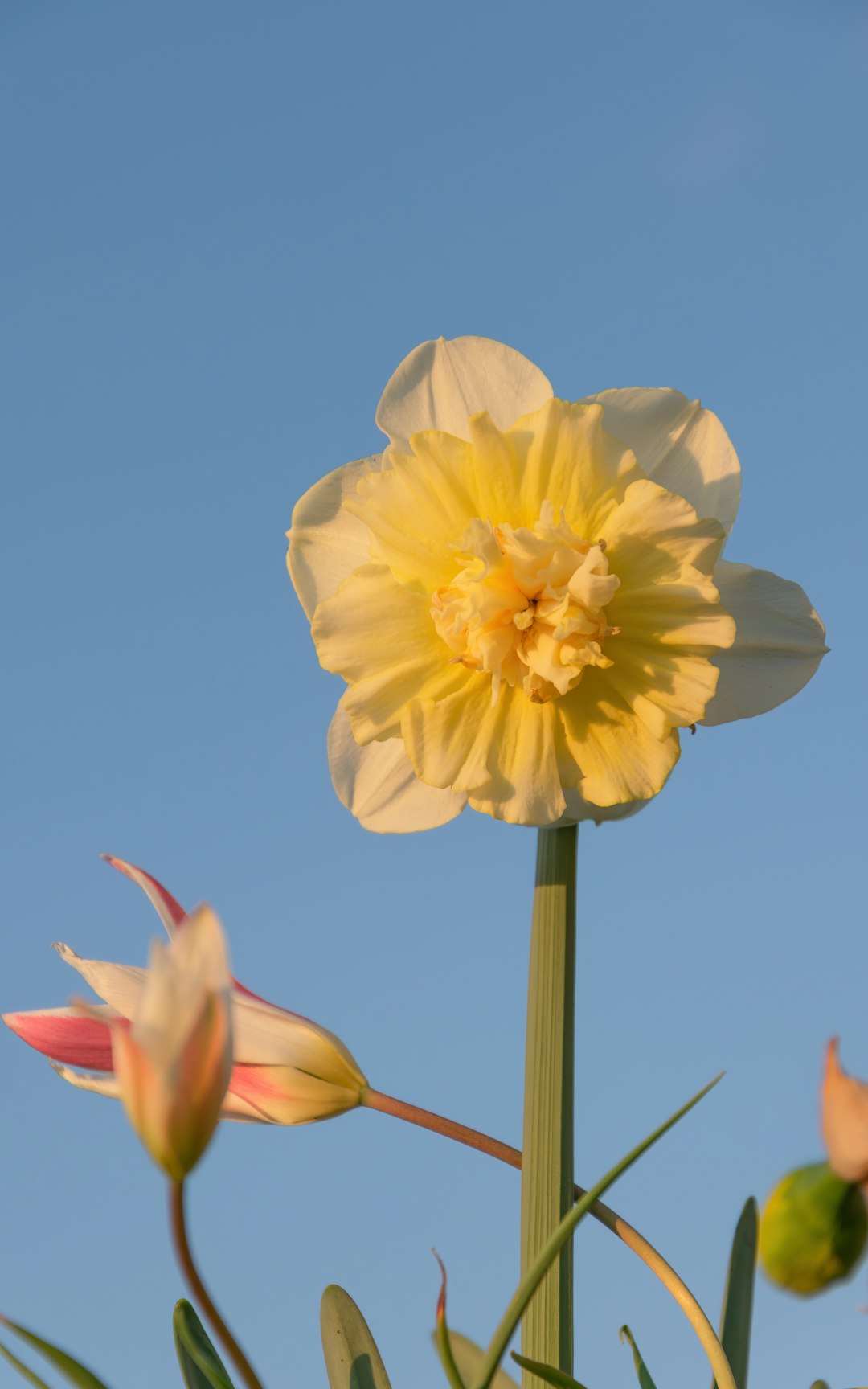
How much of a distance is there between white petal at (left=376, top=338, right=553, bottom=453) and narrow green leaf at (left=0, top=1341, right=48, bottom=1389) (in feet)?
2.73

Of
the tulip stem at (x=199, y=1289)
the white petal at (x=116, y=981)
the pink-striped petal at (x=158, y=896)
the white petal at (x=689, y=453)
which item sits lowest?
the tulip stem at (x=199, y=1289)

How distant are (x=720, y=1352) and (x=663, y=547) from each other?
65 cm

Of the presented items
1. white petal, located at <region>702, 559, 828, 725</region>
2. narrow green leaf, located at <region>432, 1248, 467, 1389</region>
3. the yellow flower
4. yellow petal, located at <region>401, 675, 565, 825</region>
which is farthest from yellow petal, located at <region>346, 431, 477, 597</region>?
narrow green leaf, located at <region>432, 1248, 467, 1389</region>

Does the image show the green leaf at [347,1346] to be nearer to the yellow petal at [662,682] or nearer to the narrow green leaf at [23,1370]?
the narrow green leaf at [23,1370]

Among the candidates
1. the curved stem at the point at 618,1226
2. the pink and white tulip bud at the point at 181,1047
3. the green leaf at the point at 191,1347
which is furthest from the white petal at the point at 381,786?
the pink and white tulip bud at the point at 181,1047

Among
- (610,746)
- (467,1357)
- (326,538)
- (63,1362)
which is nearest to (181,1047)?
(63,1362)

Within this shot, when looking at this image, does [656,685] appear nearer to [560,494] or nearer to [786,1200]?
[560,494]

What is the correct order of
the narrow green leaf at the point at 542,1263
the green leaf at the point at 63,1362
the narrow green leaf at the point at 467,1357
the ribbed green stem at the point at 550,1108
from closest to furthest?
the narrow green leaf at the point at 542,1263
the green leaf at the point at 63,1362
the ribbed green stem at the point at 550,1108
the narrow green leaf at the point at 467,1357

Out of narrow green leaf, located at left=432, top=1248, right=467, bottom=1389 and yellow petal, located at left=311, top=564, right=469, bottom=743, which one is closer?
narrow green leaf, located at left=432, top=1248, right=467, bottom=1389

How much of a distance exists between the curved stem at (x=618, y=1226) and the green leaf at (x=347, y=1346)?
25 centimetres

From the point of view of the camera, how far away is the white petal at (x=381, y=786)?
3.84 feet

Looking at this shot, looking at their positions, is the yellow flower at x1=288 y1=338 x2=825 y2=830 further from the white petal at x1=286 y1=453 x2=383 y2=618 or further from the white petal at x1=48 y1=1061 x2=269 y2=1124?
the white petal at x1=48 y1=1061 x2=269 y2=1124

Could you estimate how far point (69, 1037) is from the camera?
3.46ft

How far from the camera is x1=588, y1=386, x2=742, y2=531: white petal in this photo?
45.1 inches
